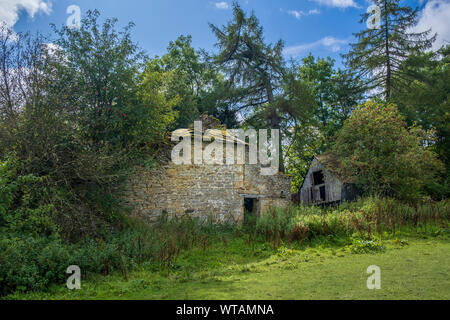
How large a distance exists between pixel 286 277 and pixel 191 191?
7.07 meters

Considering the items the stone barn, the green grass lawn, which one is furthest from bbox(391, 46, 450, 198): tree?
the green grass lawn

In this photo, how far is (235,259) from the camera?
8.02 m

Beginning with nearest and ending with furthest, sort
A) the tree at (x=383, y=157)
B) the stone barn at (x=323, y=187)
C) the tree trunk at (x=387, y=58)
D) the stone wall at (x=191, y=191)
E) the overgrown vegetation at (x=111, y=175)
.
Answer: the overgrown vegetation at (x=111, y=175) < the stone wall at (x=191, y=191) < the tree at (x=383, y=157) < the stone barn at (x=323, y=187) < the tree trunk at (x=387, y=58)

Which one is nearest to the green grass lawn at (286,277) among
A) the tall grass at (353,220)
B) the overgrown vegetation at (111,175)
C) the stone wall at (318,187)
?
the overgrown vegetation at (111,175)

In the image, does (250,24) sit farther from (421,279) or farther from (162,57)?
(421,279)

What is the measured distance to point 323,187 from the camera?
60.4 ft

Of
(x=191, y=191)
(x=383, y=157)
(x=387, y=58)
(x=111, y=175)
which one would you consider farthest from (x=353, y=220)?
(x=387, y=58)

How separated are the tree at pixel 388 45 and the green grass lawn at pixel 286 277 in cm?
1448

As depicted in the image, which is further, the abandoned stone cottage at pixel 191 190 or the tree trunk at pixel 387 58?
the tree trunk at pixel 387 58

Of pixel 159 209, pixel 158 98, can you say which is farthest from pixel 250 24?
pixel 159 209

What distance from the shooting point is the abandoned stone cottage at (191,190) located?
1184 centimetres

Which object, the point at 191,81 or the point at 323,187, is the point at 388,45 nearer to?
the point at 323,187

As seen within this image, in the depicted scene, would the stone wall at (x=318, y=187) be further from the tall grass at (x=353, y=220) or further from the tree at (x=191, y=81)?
the tree at (x=191, y=81)
